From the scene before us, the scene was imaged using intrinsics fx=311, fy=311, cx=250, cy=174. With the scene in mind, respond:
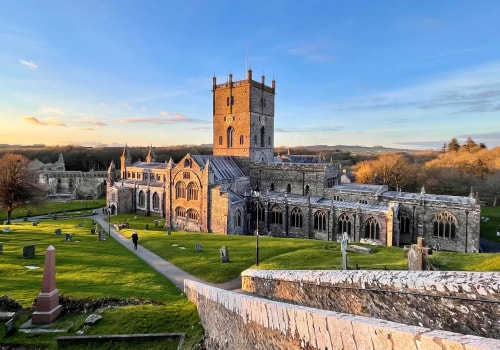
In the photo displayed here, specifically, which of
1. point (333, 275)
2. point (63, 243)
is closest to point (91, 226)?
point (63, 243)

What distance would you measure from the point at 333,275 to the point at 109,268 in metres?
18.4

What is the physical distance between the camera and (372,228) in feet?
103

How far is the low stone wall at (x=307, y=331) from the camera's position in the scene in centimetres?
328

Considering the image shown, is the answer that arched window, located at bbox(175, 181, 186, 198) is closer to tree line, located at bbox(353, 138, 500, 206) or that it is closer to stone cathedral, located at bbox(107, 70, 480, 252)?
stone cathedral, located at bbox(107, 70, 480, 252)

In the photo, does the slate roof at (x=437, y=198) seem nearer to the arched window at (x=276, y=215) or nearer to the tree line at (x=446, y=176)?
the arched window at (x=276, y=215)

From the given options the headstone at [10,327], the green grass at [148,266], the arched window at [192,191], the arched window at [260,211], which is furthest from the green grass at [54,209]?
the headstone at [10,327]

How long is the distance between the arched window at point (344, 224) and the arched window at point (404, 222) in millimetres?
5352

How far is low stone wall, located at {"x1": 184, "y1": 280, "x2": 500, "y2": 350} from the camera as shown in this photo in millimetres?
3277

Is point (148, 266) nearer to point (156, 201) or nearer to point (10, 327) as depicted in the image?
point (10, 327)

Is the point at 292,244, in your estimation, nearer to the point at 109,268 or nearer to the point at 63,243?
the point at 109,268

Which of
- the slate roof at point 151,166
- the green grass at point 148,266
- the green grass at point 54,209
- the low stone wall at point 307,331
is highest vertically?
the slate roof at point 151,166

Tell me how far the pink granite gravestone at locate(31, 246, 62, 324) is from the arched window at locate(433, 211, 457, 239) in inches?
1259

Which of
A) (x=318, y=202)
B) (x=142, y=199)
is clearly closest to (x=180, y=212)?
(x=142, y=199)

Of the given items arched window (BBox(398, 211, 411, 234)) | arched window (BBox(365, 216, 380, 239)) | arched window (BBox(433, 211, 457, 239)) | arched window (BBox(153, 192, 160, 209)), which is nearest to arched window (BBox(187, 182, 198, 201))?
arched window (BBox(153, 192, 160, 209))
